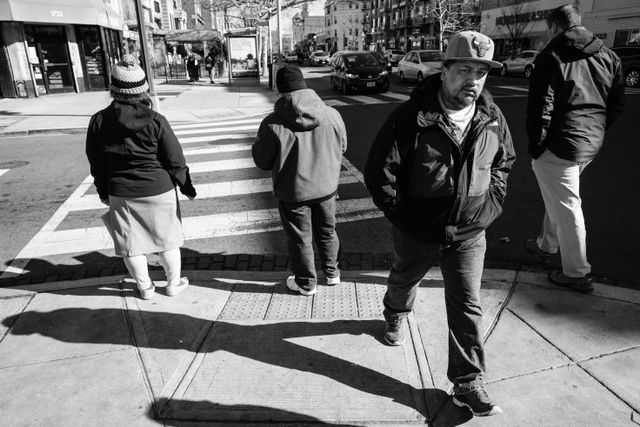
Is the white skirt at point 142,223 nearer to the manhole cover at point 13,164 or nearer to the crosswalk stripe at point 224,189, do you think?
the crosswalk stripe at point 224,189

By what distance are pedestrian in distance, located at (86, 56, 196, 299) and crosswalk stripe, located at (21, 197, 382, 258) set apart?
4.89ft

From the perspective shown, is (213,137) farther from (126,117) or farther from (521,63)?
(521,63)

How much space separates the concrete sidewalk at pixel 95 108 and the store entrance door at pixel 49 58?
0.72m

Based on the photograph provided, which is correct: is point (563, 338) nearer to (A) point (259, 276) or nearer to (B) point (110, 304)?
(A) point (259, 276)

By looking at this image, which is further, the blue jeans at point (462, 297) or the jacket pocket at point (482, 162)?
the blue jeans at point (462, 297)

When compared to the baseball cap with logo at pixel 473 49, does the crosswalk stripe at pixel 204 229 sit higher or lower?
lower

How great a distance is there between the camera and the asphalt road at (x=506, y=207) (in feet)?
15.1

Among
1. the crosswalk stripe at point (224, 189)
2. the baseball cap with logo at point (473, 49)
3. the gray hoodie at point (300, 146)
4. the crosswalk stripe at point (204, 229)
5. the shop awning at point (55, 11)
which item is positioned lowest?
the crosswalk stripe at point (204, 229)

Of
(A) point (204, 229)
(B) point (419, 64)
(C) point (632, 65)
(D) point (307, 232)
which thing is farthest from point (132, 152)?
(C) point (632, 65)

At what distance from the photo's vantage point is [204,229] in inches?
211

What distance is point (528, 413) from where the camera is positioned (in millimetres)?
2510

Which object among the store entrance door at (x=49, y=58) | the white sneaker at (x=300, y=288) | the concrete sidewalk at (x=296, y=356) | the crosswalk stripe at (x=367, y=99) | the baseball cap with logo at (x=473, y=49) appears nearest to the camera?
the baseball cap with logo at (x=473, y=49)

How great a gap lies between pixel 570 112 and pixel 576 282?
50.8 inches

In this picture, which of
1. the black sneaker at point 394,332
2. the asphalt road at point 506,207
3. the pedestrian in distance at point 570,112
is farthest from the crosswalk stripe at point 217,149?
the black sneaker at point 394,332
